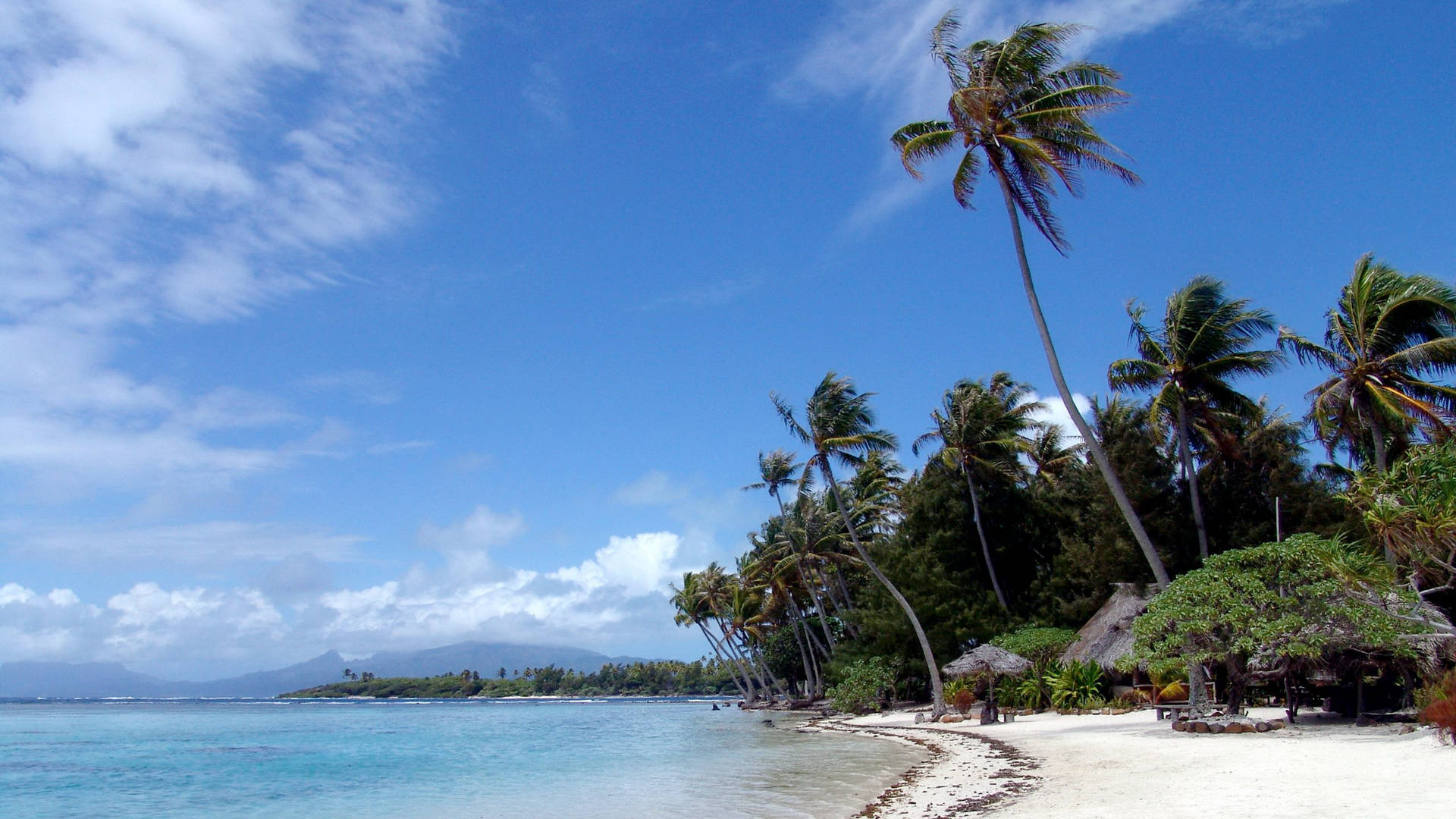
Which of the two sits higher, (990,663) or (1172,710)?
(990,663)

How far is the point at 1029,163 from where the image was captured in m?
17.4

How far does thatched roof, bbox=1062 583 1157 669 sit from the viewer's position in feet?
72.2

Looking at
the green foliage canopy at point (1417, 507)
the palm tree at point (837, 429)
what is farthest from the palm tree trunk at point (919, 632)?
the green foliage canopy at point (1417, 507)

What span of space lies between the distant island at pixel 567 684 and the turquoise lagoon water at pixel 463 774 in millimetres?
66000

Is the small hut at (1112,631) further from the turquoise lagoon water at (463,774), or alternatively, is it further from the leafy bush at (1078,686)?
the turquoise lagoon water at (463,774)

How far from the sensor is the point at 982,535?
3088cm

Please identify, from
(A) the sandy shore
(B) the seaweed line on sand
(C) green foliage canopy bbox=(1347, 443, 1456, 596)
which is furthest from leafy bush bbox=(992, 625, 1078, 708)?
(C) green foliage canopy bbox=(1347, 443, 1456, 596)

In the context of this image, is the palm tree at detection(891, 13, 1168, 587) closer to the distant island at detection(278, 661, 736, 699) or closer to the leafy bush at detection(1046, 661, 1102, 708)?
the leafy bush at detection(1046, 661, 1102, 708)

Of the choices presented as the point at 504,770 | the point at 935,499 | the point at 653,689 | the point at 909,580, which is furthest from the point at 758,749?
the point at 653,689

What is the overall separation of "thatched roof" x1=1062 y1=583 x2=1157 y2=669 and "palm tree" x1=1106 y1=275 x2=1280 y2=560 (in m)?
2.35

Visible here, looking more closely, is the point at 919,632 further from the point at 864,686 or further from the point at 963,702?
the point at 864,686

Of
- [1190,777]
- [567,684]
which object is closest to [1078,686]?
[1190,777]

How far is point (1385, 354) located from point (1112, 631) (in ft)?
28.2

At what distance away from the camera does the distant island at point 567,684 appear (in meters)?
112
